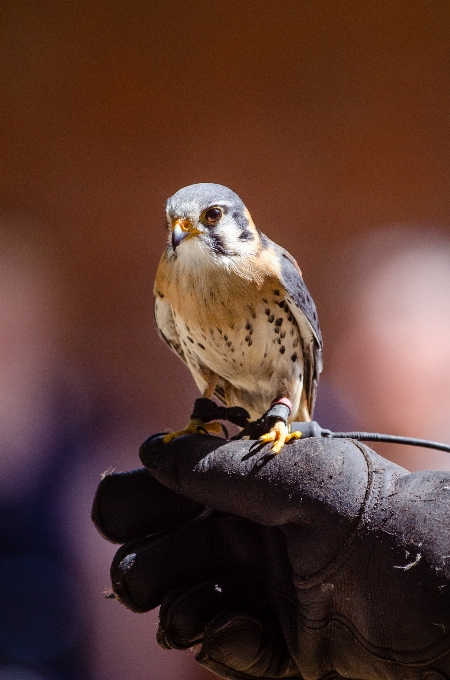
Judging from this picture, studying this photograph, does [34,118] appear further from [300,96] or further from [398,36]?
[398,36]

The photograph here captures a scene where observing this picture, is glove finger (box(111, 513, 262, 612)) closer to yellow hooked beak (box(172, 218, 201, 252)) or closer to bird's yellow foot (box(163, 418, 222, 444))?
bird's yellow foot (box(163, 418, 222, 444))

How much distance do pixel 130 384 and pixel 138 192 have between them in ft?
2.40

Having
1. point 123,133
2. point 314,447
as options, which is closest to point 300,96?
point 123,133

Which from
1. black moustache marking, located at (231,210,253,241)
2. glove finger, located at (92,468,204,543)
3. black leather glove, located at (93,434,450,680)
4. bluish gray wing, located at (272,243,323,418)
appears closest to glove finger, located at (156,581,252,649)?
black leather glove, located at (93,434,450,680)

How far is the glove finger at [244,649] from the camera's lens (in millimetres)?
1038

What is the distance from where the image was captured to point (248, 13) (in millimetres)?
2141

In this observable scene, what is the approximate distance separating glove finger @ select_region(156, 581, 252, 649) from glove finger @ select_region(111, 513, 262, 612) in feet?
0.10

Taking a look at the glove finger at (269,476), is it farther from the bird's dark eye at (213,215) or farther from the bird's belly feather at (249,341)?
the bird's dark eye at (213,215)

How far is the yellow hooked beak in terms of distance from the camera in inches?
46.6

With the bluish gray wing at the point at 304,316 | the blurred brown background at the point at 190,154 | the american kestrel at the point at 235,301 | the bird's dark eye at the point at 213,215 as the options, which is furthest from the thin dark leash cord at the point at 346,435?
the blurred brown background at the point at 190,154

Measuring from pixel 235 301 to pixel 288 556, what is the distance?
52 cm

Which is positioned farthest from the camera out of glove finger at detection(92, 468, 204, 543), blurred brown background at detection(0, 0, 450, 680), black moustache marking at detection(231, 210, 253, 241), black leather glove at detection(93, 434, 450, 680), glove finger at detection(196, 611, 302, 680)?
blurred brown background at detection(0, 0, 450, 680)

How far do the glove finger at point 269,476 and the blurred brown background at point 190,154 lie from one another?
1.04 meters

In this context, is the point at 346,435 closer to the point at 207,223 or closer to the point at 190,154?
the point at 207,223
